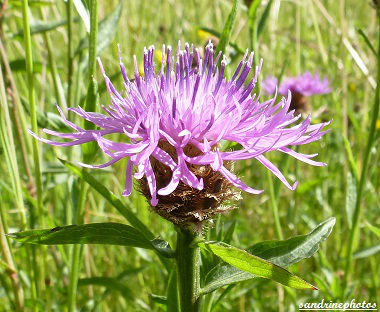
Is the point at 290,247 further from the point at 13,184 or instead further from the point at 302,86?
the point at 302,86

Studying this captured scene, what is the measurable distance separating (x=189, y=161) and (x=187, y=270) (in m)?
0.18

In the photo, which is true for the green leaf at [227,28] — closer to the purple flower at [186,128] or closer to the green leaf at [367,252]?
the purple flower at [186,128]

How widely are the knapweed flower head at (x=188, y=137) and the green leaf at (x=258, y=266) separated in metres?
0.07

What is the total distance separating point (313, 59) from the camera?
10.3ft

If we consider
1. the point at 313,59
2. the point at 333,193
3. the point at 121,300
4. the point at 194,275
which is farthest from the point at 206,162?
the point at 313,59

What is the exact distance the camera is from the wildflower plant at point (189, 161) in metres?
0.66

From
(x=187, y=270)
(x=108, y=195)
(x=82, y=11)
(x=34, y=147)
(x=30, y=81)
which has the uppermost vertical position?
(x=82, y=11)

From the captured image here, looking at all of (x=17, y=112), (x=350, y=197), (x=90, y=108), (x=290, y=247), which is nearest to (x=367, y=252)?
(x=350, y=197)

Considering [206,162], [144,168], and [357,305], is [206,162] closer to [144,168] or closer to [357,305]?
[144,168]

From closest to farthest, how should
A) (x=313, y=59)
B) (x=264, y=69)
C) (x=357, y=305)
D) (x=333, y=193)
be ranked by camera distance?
(x=357, y=305), (x=333, y=193), (x=264, y=69), (x=313, y=59)

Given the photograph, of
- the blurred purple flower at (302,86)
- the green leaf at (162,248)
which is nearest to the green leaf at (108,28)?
the green leaf at (162,248)

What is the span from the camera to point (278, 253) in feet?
2.43

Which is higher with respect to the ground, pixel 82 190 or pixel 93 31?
pixel 93 31

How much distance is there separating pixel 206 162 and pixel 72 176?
0.48 metres
